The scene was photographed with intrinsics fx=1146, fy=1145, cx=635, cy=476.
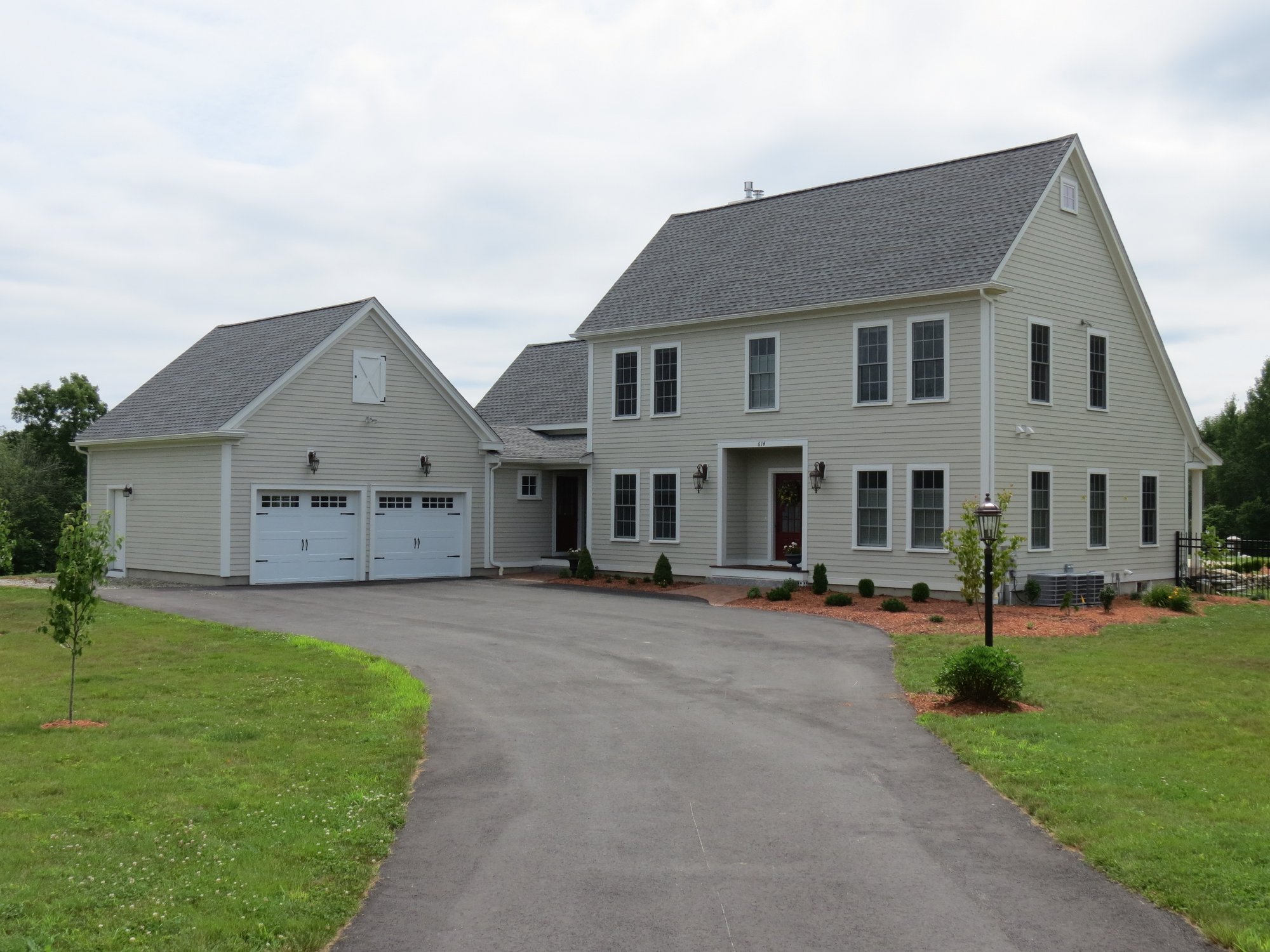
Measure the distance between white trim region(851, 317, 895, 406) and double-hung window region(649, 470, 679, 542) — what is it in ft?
16.9

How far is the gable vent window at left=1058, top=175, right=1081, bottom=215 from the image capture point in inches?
930

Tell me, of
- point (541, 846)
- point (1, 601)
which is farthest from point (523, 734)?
point (1, 601)

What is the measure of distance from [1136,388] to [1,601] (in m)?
24.1

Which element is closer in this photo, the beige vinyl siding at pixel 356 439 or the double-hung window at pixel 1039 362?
the double-hung window at pixel 1039 362

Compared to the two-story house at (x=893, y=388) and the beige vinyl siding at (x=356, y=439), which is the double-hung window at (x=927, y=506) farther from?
the beige vinyl siding at (x=356, y=439)

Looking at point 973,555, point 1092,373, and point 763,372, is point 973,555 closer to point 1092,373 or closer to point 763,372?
point 1092,373

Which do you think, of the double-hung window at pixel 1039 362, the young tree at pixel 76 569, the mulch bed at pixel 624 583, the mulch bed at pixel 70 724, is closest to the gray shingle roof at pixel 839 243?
the double-hung window at pixel 1039 362

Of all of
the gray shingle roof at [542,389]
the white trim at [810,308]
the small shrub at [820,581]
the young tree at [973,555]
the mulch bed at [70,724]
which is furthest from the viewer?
the gray shingle roof at [542,389]

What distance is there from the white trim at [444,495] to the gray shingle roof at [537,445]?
1619 mm

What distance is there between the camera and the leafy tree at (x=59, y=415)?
1986 inches

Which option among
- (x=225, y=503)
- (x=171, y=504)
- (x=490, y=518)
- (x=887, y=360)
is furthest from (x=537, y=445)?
(x=887, y=360)

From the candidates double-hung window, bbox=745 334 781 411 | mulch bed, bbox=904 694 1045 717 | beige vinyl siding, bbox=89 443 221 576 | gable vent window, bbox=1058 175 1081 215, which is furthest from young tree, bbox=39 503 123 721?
gable vent window, bbox=1058 175 1081 215

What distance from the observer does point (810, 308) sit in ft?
78.9

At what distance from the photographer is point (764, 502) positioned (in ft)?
86.5
